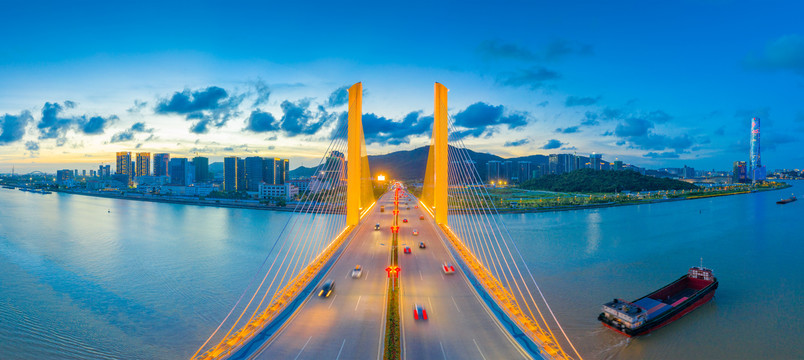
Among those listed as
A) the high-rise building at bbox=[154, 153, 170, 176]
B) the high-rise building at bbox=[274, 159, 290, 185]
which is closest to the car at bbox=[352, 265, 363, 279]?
the high-rise building at bbox=[274, 159, 290, 185]

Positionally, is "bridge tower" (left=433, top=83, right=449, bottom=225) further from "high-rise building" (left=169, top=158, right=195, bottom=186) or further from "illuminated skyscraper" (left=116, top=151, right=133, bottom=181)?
"illuminated skyscraper" (left=116, top=151, right=133, bottom=181)

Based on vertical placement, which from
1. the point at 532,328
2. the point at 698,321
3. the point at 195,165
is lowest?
the point at 698,321

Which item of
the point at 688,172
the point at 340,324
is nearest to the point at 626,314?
the point at 340,324

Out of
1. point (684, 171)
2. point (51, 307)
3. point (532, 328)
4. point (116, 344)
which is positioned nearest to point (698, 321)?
point (532, 328)

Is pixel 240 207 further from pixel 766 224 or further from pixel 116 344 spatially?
pixel 766 224

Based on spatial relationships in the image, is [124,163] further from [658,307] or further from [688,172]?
[688,172]

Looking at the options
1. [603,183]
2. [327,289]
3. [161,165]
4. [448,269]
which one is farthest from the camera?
[161,165]
